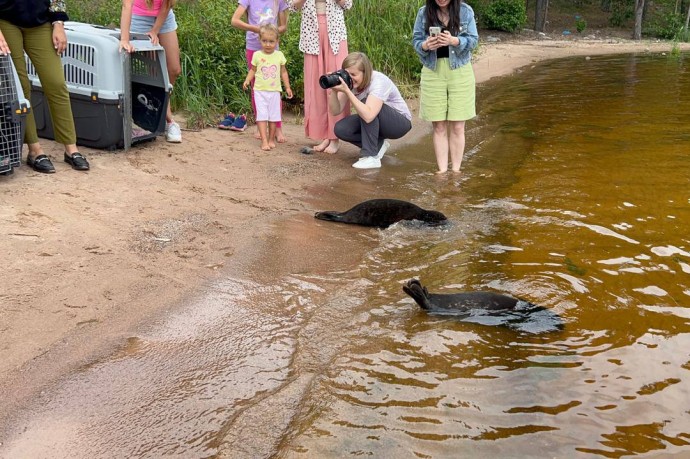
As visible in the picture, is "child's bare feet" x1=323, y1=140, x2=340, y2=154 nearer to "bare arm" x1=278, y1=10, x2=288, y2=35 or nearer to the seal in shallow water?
"bare arm" x1=278, y1=10, x2=288, y2=35

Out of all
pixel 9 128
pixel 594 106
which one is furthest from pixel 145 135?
pixel 594 106

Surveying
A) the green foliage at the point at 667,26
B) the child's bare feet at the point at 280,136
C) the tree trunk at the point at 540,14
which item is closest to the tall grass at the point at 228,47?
the child's bare feet at the point at 280,136

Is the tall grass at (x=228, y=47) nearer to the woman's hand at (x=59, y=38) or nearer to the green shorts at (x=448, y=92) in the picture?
the woman's hand at (x=59, y=38)

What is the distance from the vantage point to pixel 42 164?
5000 millimetres

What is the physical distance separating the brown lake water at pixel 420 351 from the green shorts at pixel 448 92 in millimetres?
705

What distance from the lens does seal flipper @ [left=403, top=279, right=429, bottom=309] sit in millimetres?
3490

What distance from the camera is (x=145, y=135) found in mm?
6074

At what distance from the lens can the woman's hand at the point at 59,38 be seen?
16.5 ft

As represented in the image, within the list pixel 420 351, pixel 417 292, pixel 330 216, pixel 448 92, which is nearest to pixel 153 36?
pixel 330 216

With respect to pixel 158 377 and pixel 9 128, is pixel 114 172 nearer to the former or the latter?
pixel 9 128

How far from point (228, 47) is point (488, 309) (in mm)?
5325

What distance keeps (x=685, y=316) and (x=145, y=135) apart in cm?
439

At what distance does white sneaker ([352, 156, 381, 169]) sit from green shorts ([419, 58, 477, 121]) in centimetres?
67

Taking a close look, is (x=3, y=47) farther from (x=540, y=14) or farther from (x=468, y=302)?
(x=540, y=14)
